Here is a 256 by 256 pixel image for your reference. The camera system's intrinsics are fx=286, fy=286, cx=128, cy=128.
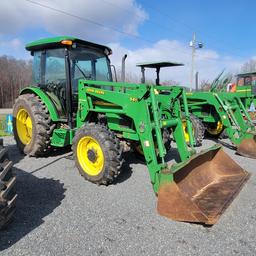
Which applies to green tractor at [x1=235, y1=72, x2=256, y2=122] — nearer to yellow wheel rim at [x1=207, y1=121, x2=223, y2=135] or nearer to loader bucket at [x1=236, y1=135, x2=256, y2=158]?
yellow wheel rim at [x1=207, y1=121, x2=223, y2=135]

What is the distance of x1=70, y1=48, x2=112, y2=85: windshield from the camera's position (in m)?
5.49

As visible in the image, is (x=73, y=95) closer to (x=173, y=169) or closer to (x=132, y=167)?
(x=132, y=167)

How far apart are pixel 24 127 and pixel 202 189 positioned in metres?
4.14

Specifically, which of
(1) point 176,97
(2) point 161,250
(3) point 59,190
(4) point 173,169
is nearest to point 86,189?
(3) point 59,190

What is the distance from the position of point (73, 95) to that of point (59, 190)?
1.97 metres

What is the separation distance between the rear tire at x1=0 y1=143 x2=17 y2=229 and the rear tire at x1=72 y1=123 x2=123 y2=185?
1537 millimetres

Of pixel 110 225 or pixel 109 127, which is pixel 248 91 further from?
pixel 110 225

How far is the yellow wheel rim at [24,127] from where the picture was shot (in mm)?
6207

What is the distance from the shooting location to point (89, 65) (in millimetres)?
5836

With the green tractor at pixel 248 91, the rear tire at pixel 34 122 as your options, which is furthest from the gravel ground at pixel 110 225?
the green tractor at pixel 248 91

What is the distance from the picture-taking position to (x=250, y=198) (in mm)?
4016

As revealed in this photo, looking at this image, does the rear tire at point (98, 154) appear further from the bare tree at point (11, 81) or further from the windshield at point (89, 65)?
the bare tree at point (11, 81)

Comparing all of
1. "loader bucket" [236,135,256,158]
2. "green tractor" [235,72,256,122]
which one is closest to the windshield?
"loader bucket" [236,135,256,158]

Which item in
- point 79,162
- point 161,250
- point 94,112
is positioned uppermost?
point 94,112
